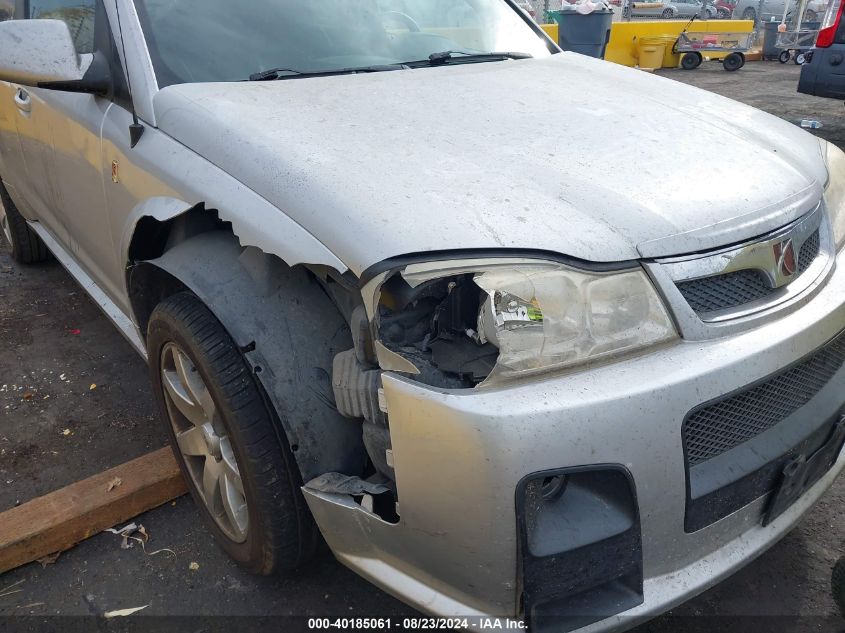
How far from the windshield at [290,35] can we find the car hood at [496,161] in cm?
14

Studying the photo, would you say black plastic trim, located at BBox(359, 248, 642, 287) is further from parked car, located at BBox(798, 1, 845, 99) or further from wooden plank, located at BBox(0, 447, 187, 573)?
parked car, located at BBox(798, 1, 845, 99)

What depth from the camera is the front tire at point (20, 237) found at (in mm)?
4297

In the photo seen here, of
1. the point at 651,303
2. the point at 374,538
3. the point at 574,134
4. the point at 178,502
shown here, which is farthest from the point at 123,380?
the point at 651,303

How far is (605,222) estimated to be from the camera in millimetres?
1531

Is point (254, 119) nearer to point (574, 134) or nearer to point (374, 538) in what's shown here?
point (574, 134)

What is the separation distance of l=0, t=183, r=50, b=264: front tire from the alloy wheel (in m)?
2.70

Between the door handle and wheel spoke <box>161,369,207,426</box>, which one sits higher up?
the door handle

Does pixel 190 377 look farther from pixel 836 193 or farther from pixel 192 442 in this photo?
pixel 836 193

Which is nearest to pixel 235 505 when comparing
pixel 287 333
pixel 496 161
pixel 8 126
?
pixel 287 333

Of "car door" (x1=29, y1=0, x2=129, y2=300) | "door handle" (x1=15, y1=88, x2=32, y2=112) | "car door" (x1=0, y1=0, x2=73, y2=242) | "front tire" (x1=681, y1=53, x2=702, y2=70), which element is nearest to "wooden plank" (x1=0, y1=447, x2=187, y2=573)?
"car door" (x1=29, y1=0, x2=129, y2=300)

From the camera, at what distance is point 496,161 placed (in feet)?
5.69

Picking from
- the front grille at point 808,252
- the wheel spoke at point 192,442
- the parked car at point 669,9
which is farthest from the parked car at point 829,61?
the parked car at point 669,9

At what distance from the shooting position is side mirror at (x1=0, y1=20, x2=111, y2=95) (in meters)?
2.19

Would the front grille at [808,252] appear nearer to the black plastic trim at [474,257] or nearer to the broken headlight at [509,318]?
the broken headlight at [509,318]
